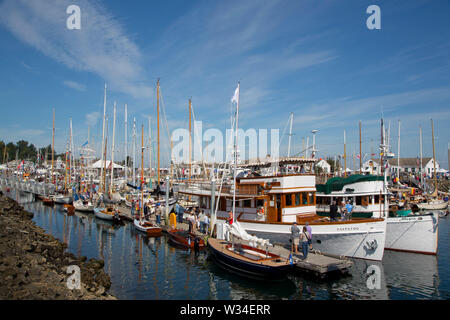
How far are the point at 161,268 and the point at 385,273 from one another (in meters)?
12.5

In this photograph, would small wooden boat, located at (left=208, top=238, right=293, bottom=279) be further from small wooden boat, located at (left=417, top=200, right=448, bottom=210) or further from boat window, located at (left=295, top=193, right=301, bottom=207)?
small wooden boat, located at (left=417, top=200, right=448, bottom=210)

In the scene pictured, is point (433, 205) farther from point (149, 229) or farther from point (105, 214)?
point (105, 214)

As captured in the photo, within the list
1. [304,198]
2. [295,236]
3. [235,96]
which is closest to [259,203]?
[304,198]

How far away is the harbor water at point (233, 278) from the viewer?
13.1m

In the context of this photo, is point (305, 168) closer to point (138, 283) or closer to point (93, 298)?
point (138, 283)

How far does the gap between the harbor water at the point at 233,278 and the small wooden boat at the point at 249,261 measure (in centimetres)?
49

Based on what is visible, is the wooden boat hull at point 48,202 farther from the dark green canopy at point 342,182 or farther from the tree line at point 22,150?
the tree line at point 22,150

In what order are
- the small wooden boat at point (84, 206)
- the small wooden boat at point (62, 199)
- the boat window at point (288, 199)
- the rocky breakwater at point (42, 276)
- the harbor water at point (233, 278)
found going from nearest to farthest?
the rocky breakwater at point (42, 276)
the harbor water at point (233, 278)
the boat window at point (288, 199)
the small wooden boat at point (84, 206)
the small wooden boat at point (62, 199)

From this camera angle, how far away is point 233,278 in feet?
49.7

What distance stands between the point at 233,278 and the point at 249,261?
1.56m

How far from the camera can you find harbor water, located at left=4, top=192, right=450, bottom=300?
43.1 ft

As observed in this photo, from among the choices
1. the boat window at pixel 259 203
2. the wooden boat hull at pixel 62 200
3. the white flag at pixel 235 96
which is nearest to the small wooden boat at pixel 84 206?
the wooden boat hull at pixel 62 200

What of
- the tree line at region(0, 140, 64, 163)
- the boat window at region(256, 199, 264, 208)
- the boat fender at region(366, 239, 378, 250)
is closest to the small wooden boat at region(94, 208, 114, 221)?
the boat window at region(256, 199, 264, 208)

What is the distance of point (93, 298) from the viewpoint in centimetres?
1066
